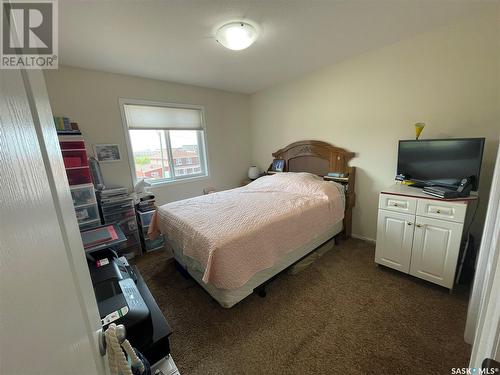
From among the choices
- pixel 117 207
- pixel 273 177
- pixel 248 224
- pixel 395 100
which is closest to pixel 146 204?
pixel 117 207

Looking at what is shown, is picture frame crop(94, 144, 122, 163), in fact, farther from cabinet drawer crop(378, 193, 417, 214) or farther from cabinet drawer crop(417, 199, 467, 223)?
cabinet drawer crop(417, 199, 467, 223)

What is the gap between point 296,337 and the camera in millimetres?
1491

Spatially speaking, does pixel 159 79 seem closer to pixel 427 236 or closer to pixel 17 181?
pixel 17 181

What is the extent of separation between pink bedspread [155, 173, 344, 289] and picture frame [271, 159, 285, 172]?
677mm

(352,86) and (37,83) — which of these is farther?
(352,86)

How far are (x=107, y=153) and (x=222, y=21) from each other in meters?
2.15

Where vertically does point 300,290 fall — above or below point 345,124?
below

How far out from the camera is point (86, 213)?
7.75ft

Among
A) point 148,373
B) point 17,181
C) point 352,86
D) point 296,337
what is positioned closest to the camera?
point 17,181

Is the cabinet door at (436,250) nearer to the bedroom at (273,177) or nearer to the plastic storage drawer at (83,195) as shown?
the bedroom at (273,177)

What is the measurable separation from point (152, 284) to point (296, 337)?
59.8 inches

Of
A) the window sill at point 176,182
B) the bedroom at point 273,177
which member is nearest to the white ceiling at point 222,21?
the bedroom at point 273,177

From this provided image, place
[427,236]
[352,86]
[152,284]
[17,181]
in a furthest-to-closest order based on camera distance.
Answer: [352,86]
[152,284]
[427,236]
[17,181]

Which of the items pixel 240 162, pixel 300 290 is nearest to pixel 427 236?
pixel 300 290
